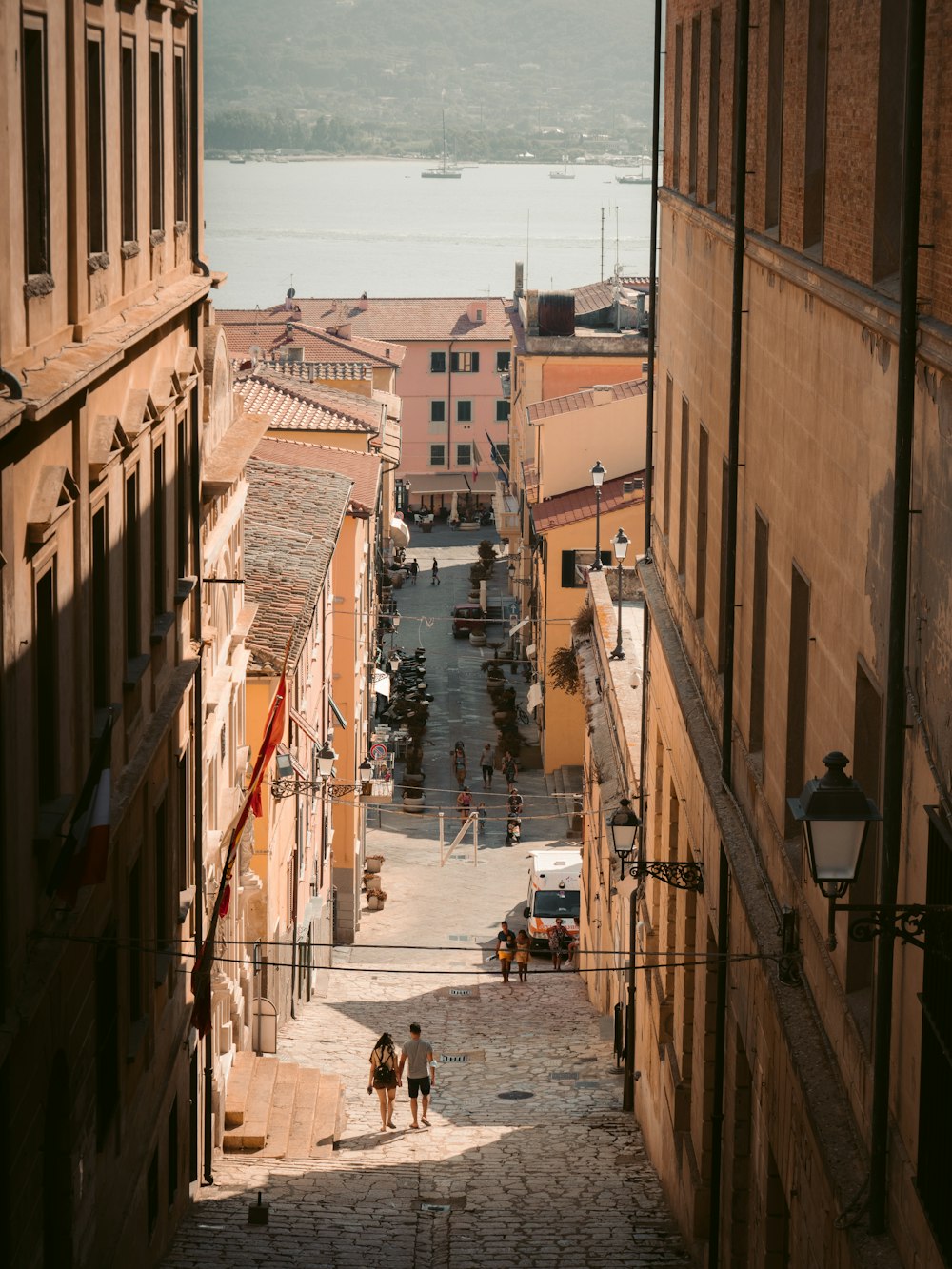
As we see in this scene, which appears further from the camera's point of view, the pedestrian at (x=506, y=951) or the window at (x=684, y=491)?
the pedestrian at (x=506, y=951)

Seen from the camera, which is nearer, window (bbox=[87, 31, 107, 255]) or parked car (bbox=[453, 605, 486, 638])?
window (bbox=[87, 31, 107, 255])

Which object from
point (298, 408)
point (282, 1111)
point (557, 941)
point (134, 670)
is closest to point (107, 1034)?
point (134, 670)

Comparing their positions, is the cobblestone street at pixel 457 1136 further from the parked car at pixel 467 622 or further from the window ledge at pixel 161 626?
the parked car at pixel 467 622

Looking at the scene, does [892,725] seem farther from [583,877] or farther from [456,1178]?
[583,877]

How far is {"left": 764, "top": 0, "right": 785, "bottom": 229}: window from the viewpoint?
15672mm

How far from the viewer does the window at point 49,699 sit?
13164 millimetres

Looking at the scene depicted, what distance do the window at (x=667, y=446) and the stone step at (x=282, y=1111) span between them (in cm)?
876

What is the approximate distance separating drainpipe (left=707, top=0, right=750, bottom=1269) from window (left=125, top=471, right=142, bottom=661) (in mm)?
5002

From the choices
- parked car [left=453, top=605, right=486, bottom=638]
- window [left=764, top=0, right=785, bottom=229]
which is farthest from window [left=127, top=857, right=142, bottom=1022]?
parked car [left=453, top=605, right=486, bottom=638]

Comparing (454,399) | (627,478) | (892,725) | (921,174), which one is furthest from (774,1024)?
(454,399)

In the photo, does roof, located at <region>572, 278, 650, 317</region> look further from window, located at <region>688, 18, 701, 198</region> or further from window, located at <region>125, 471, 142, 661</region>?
window, located at <region>125, 471, 142, 661</region>

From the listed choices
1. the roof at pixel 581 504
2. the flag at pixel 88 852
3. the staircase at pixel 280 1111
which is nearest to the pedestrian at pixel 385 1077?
the staircase at pixel 280 1111

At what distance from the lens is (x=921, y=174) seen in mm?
9461

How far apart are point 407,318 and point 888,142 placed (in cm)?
9442
